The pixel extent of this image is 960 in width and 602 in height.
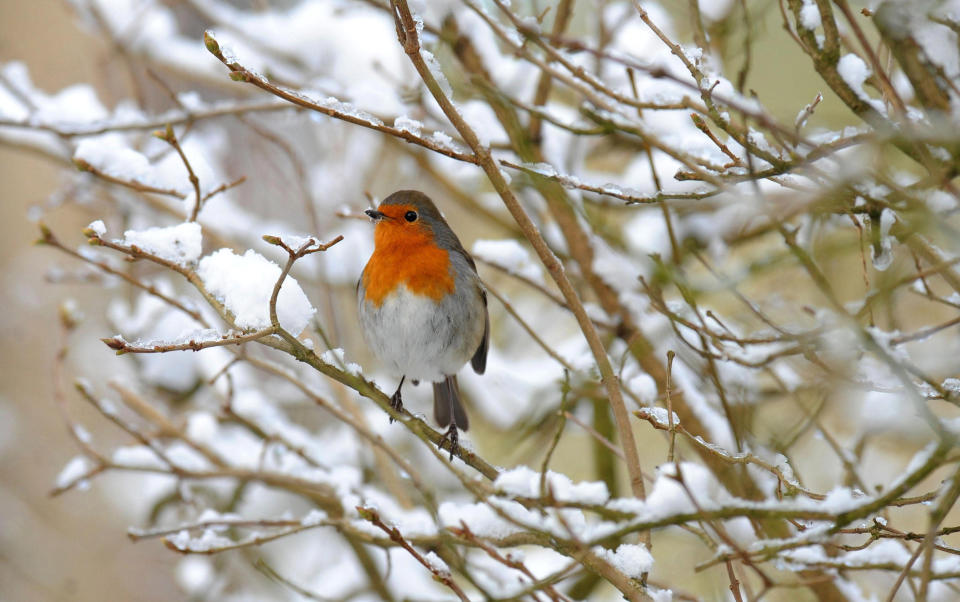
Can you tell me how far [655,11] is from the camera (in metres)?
4.25

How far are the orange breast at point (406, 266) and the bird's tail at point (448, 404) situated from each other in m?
0.53

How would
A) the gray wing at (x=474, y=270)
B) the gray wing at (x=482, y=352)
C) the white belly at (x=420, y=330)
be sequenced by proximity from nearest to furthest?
the white belly at (x=420, y=330)
the gray wing at (x=474, y=270)
the gray wing at (x=482, y=352)

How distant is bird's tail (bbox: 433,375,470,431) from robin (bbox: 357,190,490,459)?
9.8 inches

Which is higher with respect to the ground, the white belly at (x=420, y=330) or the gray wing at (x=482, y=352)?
the gray wing at (x=482, y=352)

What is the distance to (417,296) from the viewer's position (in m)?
3.23

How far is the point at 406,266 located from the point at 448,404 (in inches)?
34.1

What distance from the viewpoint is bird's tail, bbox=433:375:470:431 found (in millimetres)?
3640

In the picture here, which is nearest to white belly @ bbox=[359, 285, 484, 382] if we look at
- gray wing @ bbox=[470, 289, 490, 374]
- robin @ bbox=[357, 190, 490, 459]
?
robin @ bbox=[357, 190, 490, 459]

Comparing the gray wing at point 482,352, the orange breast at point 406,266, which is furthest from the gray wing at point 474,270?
the orange breast at point 406,266

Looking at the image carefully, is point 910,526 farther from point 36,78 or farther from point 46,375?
point 36,78

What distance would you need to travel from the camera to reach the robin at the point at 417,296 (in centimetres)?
324

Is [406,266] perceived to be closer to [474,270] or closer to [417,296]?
[417,296]

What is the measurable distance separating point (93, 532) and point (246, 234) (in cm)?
276

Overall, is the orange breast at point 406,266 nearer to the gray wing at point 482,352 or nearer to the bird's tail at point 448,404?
the gray wing at point 482,352
